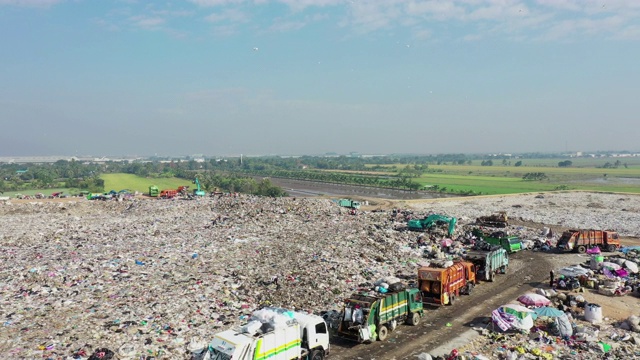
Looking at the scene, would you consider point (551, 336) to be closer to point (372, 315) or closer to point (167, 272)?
point (372, 315)

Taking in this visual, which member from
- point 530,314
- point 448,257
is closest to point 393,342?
point 530,314

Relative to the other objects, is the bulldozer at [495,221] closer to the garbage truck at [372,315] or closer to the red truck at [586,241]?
the red truck at [586,241]

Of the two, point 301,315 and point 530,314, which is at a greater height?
point 301,315

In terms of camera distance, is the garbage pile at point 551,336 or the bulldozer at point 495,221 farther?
the bulldozer at point 495,221

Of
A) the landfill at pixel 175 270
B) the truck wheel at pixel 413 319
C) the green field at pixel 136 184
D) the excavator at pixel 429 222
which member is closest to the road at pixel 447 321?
the truck wheel at pixel 413 319

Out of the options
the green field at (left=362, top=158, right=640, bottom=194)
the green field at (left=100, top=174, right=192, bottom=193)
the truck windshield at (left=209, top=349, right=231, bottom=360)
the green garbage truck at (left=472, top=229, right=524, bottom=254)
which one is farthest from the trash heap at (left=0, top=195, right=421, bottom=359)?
the green field at (left=362, top=158, right=640, bottom=194)

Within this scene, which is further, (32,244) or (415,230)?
(415,230)

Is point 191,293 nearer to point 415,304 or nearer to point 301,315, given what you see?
point 301,315
